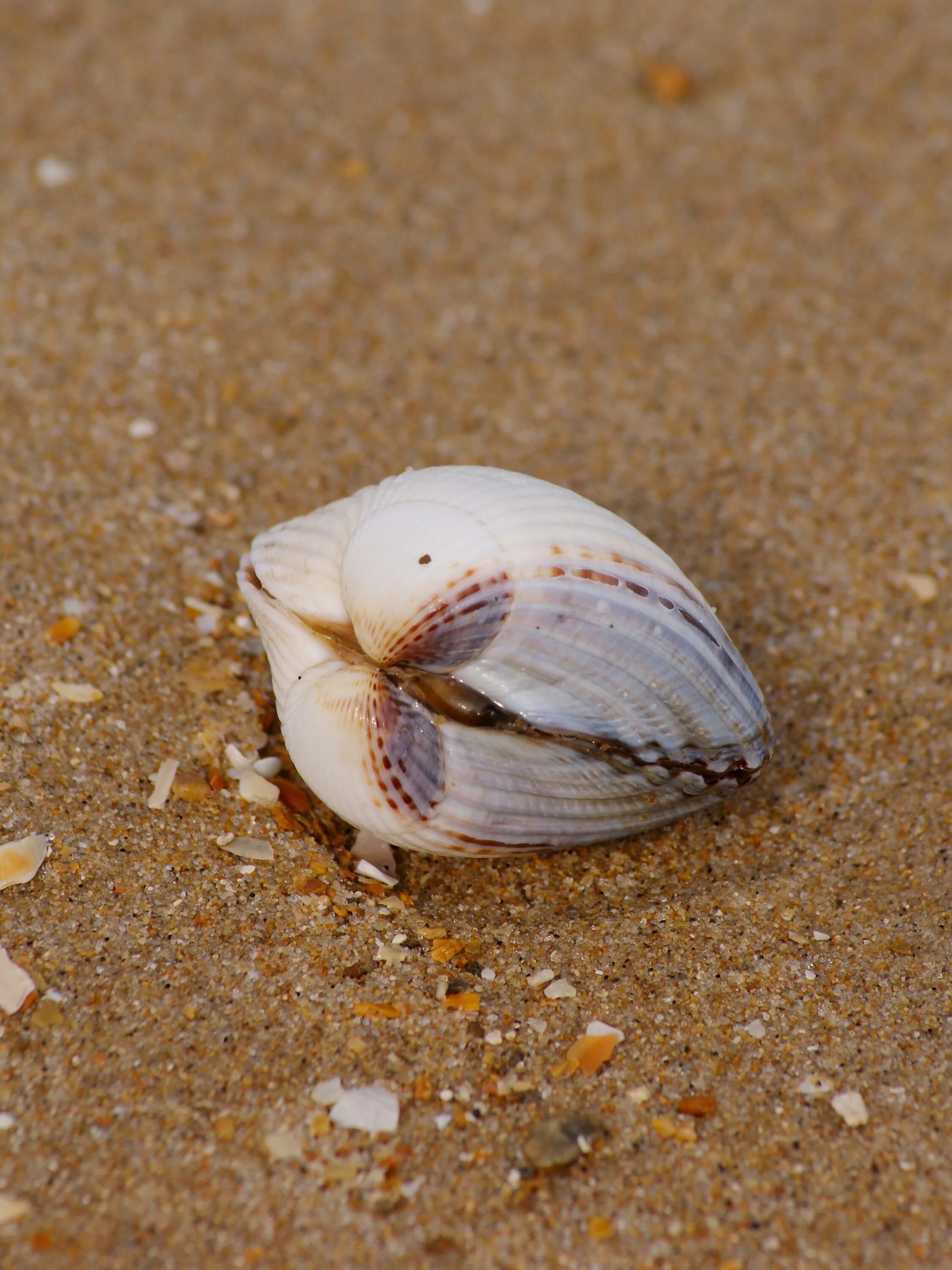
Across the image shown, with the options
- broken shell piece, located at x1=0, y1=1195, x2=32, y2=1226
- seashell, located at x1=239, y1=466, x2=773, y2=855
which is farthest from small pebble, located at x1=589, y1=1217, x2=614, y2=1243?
broken shell piece, located at x1=0, y1=1195, x2=32, y2=1226

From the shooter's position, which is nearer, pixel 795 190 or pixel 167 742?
pixel 167 742

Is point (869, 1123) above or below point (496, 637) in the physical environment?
below

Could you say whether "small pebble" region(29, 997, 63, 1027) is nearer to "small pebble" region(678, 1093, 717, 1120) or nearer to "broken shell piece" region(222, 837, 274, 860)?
"broken shell piece" region(222, 837, 274, 860)

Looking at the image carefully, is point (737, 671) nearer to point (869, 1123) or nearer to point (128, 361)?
point (869, 1123)

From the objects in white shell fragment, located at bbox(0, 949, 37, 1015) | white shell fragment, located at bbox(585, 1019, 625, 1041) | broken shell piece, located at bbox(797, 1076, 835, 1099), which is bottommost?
white shell fragment, located at bbox(585, 1019, 625, 1041)

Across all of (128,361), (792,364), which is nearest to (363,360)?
(128,361)

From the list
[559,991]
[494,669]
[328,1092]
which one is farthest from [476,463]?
[328,1092]

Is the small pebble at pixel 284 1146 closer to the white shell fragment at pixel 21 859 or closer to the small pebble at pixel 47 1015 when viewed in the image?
the small pebble at pixel 47 1015
